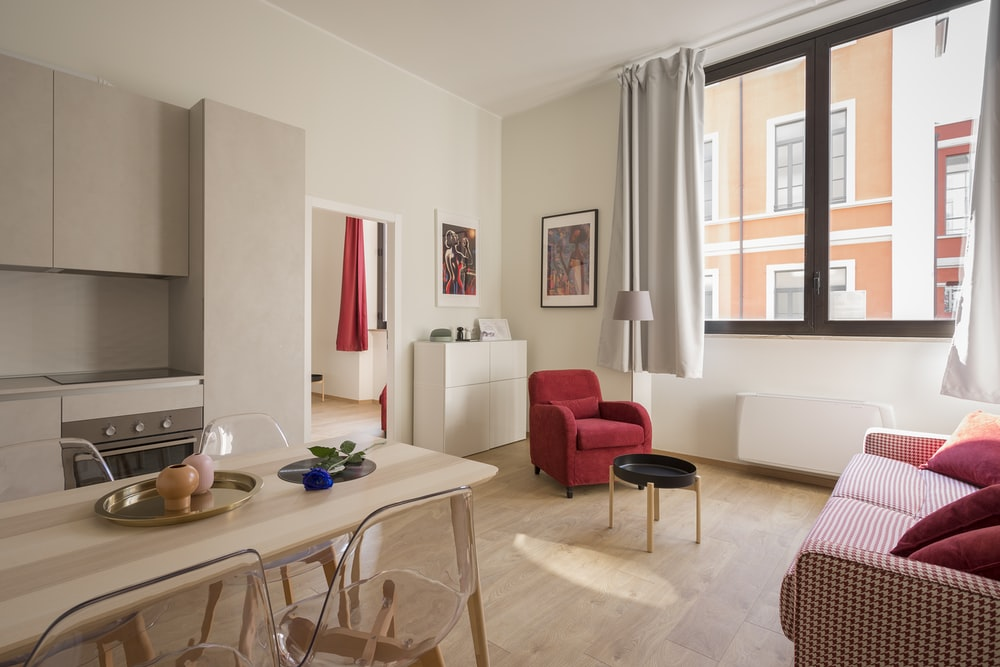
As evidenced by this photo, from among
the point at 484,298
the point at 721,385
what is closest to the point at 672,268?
the point at 721,385

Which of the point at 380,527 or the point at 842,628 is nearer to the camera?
the point at 380,527

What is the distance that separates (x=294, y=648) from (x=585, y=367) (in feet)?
12.9

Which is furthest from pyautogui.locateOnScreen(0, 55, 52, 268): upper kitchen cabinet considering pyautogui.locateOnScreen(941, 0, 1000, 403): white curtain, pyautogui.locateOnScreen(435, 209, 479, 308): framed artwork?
pyautogui.locateOnScreen(941, 0, 1000, 403): white curtain

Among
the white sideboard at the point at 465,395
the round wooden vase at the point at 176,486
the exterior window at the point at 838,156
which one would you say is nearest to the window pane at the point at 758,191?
the exterior window at the point at 838,156

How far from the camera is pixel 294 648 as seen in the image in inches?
45.3

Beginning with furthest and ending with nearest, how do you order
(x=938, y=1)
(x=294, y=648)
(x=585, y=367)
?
1. (x=585, y=367)
2. (x=938, y=1)
3. (x=294, y=648)

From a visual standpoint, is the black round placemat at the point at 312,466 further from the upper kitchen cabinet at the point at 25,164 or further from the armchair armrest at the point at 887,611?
the upper kitchen cabinet at the point at 25,164

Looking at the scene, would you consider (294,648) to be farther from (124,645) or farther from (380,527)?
(124,645)

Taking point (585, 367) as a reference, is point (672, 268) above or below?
above

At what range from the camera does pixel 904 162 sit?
3510 millimetres

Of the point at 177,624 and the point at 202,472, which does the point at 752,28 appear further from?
the point at 177,624

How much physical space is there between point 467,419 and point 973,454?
328 centimetres

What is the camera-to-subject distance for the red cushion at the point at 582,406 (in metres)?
3.97

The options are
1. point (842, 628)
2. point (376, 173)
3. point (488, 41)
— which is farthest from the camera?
point (376, 173)
